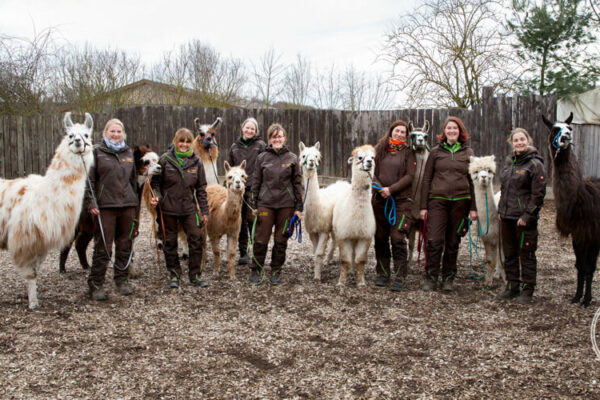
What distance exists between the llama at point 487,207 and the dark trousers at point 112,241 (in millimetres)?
3864

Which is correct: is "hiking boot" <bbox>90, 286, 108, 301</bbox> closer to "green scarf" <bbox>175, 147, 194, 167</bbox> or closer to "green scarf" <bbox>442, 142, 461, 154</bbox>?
"green scarf" <bbox>175, 147, 194, 167</bbox>

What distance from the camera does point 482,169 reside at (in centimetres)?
554

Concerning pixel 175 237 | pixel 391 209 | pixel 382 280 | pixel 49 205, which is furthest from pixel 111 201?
pixel 382 280

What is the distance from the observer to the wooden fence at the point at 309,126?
10.3 metres

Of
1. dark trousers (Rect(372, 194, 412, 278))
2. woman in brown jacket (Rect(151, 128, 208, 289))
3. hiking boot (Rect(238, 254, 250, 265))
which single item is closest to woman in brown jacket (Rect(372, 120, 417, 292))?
dark trousers (Rect(372, 194, 412, 278))

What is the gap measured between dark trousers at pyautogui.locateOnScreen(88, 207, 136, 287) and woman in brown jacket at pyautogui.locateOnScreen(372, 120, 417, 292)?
2.80 m

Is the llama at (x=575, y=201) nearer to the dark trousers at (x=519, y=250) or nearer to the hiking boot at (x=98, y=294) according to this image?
the dark trousers at (x=519, y=250)

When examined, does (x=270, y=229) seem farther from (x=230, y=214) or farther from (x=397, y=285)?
(x=397, y=285)

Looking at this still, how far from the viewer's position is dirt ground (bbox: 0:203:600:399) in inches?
130

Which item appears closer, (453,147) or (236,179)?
(453,147)

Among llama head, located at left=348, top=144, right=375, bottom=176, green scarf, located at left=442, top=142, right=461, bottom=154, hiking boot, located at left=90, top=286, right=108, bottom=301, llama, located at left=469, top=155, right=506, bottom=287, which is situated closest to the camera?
hiking boot, located at left=90, top=286, right=108, bottom=301

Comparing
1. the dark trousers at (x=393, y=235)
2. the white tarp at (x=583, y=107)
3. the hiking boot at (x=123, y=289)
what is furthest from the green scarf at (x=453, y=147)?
the white tarp at (x=583, y=107)

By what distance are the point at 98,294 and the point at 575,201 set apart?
4969 mm

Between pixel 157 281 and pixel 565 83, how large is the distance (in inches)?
366
